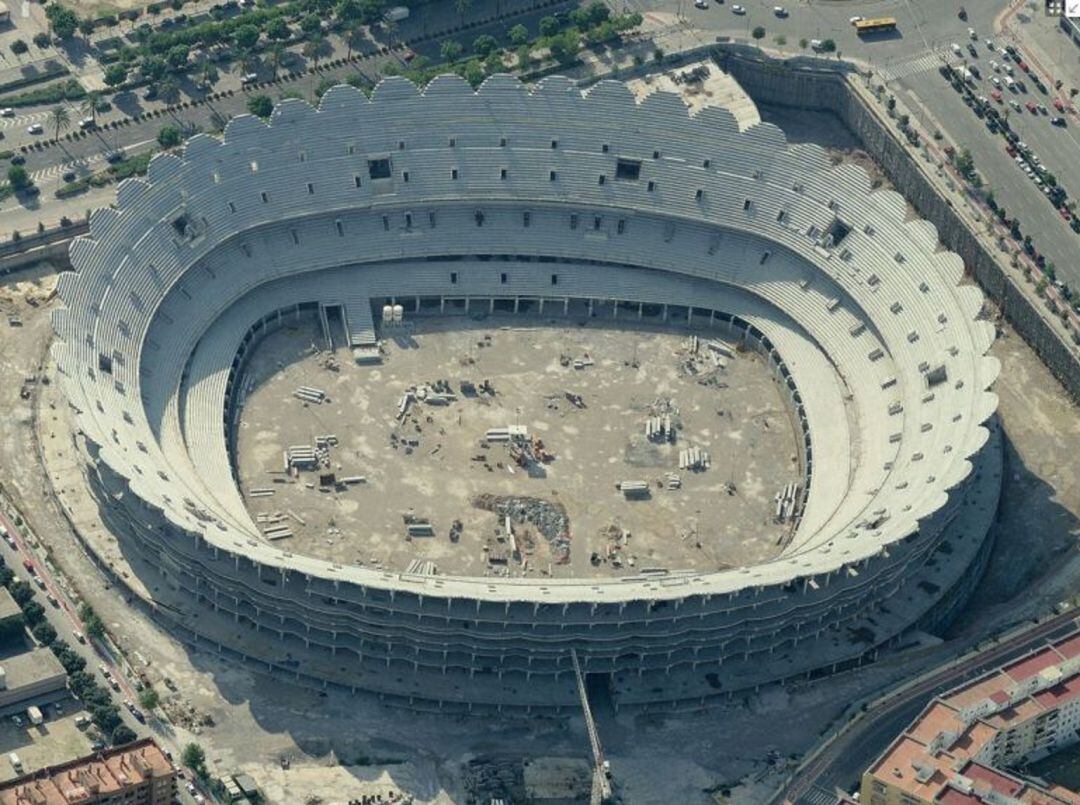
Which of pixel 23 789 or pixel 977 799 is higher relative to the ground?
pixel 23 789

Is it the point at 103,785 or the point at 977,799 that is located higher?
the point at 103,785

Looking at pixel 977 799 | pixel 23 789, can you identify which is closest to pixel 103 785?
pixel 23 789

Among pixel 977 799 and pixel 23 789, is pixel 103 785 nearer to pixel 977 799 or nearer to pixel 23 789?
pixel 23 789
